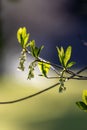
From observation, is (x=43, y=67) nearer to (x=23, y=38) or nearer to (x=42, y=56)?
(x=23, y=38)

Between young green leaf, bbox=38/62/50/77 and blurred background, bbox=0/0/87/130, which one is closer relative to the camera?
young green leaf, bbox=38/62/50/77

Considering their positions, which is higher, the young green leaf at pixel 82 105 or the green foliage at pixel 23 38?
the green foliage at pixel 23 38

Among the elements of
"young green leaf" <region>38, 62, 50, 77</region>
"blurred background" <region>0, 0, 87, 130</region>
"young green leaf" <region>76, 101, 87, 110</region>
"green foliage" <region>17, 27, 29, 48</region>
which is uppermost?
"blurred background" <region>0, 0, 87, 130</region>

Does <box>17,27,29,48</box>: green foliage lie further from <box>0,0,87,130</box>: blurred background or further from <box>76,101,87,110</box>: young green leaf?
<box>0,0,87,130</box>: blurred background

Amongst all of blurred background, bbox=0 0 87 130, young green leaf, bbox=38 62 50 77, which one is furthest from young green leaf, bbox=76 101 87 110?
blurred background, bbox=0 0 87 130

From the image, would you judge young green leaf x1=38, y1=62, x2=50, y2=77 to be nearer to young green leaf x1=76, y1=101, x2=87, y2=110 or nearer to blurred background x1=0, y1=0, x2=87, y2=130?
young green leaf x1=76, y1=101, x2=87, y2=110

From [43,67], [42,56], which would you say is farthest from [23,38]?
[42,56]

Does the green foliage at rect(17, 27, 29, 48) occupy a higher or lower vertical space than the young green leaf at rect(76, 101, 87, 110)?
higher

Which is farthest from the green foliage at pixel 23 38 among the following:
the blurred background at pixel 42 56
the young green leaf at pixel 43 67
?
the blurred background at pixel 42 56

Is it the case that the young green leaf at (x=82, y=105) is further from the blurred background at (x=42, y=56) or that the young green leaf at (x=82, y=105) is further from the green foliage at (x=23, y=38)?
the blurred background at (x=42, y=56)

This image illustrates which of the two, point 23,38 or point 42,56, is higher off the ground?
point 42,56
